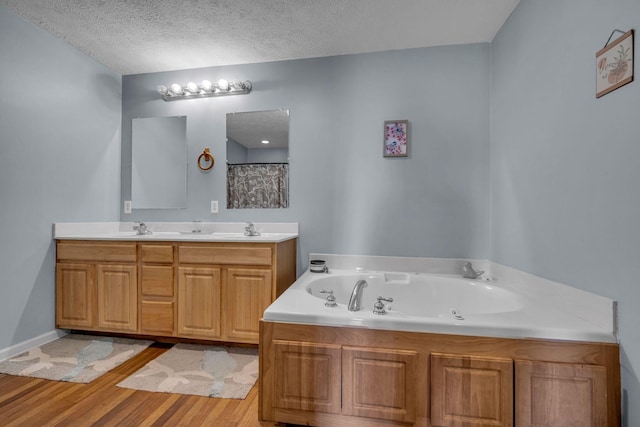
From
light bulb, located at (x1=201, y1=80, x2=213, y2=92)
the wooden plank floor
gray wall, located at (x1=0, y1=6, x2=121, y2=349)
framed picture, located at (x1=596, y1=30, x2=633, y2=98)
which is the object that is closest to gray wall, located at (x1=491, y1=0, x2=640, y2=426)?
framed picture, located at (x1=596, y1=30, x2=633, y2=98)

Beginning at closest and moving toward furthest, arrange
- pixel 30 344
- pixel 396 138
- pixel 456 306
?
pixel 456 306, pixel 30 344, pixel 396 138

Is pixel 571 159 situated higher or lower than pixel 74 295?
higher

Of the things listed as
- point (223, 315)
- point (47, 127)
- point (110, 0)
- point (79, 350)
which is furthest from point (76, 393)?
point (110, 0)

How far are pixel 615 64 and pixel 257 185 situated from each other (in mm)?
2293

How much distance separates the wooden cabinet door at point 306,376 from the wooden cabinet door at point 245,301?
751mm

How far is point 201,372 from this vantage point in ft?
6.31

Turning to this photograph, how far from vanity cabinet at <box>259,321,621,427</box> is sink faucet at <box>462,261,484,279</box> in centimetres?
100

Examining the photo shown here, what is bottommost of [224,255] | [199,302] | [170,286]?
[199,302]

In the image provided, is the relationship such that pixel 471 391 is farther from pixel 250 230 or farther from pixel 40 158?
pixel 40 158

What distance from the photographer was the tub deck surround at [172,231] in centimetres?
231

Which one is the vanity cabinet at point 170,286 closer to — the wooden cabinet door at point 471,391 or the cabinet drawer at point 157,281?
the cabinet drawer at point 157,281

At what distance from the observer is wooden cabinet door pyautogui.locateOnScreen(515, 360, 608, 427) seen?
115cm

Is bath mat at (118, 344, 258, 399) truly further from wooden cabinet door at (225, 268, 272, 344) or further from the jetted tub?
the jetted tub

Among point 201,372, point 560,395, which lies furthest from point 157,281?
point 560,395
